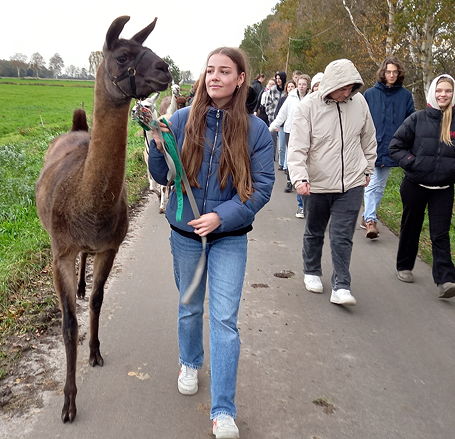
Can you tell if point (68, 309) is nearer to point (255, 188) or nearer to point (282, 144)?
point (255, 188)

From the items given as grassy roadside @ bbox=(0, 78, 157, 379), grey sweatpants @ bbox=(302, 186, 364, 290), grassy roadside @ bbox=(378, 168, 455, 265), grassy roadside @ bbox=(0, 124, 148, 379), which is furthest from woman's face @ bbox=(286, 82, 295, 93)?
grey sweatpants @ bbox=(302, 186, 364, 290)

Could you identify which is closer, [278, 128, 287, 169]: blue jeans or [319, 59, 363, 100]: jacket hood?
[319, 59, 363, 100]: jacket hood

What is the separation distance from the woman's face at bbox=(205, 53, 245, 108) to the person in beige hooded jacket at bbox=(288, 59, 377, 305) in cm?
187

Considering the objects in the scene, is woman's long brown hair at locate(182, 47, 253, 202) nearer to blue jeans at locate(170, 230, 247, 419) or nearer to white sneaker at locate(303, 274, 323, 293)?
blue jeans at locate(170, 230, 247, 419)

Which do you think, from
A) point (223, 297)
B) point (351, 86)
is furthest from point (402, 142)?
point (223, 297)

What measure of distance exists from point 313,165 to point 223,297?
7.55 ft

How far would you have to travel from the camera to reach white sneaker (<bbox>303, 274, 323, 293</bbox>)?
16.4 ft

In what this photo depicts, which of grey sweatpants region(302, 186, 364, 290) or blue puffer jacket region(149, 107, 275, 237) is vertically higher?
blue puffer jacket region(149, 107, 275, 237)

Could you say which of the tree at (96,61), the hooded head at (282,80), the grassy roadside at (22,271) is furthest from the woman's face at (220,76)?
the hooded head at (282,80)

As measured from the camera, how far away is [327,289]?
5141 millimetres

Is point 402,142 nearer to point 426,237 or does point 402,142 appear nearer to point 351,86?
point 351,86

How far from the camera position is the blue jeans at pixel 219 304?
8.98ft

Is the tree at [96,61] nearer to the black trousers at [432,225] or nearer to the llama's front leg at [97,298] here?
the llama's front leg at [97,298]

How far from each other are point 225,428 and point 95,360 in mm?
1217
